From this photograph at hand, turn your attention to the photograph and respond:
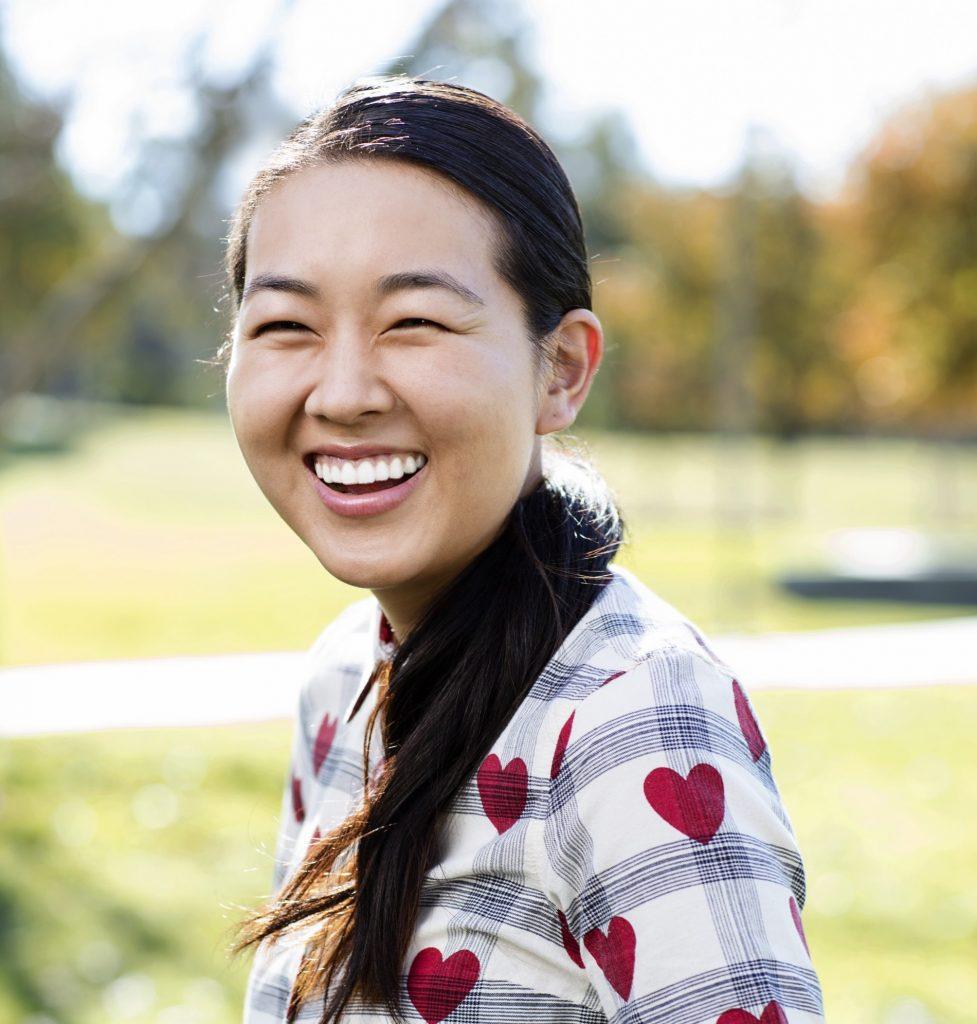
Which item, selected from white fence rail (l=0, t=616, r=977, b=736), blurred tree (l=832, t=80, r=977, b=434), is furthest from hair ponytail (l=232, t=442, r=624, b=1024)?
blurred tree (l=832, t=80, r=977, b=434)

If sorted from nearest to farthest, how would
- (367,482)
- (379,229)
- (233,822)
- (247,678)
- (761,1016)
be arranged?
(761,1016) → (379,229) → (367,482) → (233,822) → (247,678)

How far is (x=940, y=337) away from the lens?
56.0ft

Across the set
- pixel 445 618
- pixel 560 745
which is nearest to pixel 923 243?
pixel 445 618

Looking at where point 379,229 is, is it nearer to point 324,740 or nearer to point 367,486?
point 367,486

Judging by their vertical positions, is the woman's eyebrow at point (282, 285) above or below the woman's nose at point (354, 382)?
above

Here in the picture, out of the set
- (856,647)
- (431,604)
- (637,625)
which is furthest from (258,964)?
(856,647)

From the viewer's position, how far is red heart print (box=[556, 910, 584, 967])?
4.13 ft

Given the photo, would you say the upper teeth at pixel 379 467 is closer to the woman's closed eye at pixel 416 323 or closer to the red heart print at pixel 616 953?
the woman's closed eye at pixel 416 323

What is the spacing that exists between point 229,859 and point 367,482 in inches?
170

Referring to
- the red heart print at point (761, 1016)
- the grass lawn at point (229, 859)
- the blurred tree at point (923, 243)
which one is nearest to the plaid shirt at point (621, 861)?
the red heart print at point (761, 1016)

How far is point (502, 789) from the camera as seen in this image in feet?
4.36

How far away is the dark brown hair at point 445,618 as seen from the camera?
1373 mm

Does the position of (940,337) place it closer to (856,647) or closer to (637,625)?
(856,647)

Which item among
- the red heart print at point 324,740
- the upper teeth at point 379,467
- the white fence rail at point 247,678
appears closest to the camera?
the upper teeth at point 379,467
